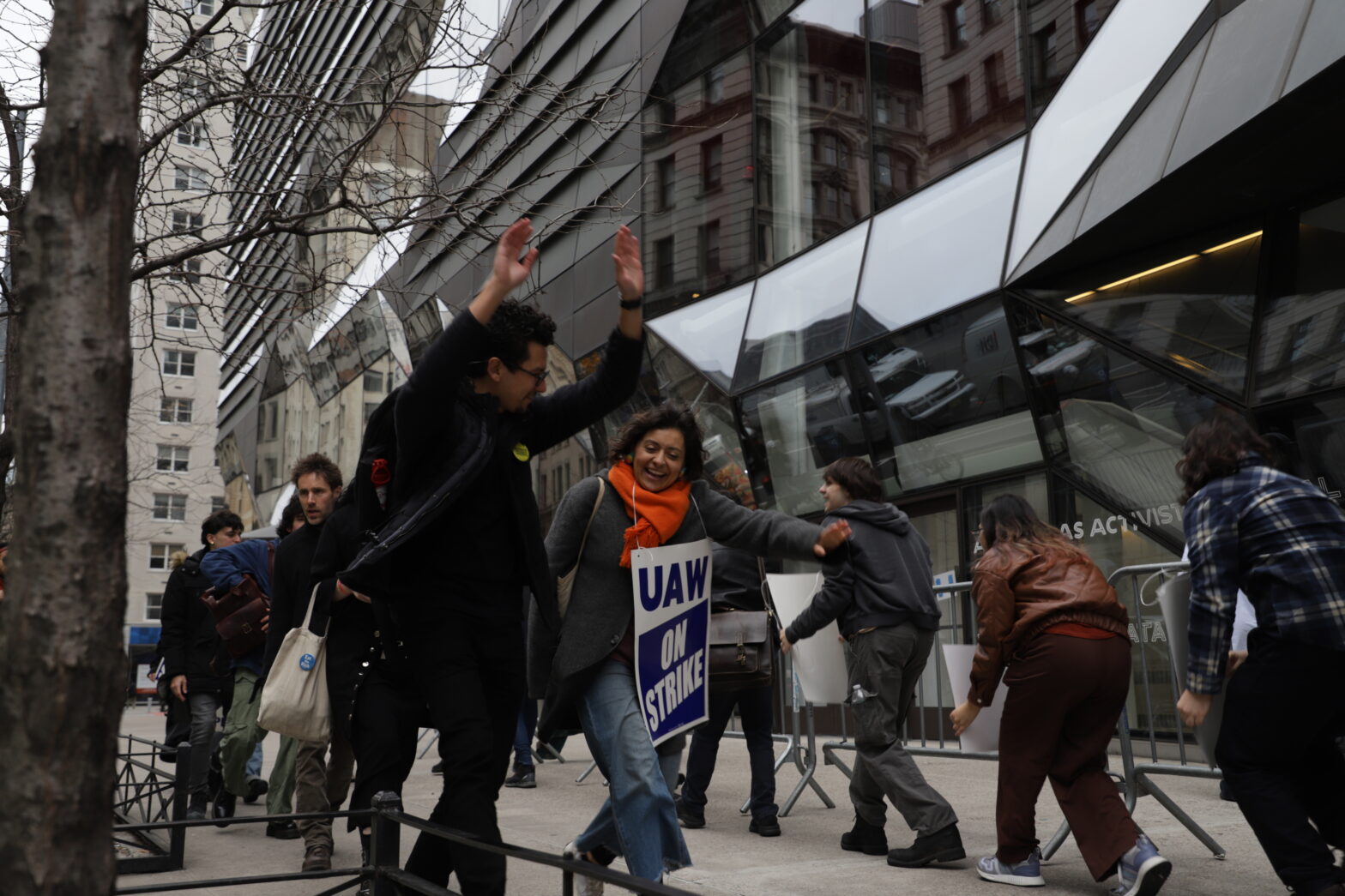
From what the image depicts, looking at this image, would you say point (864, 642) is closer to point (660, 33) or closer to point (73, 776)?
point (73, 776)

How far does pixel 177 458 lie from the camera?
67.7 metres

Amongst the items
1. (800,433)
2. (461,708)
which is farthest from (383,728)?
(800,433)

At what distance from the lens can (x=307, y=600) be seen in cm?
557

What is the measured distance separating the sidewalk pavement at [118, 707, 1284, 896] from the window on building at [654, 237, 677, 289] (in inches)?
314

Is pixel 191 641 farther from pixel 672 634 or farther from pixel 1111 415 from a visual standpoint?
pixel 1111 415

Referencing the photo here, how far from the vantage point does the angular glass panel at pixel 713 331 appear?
45.2 ft

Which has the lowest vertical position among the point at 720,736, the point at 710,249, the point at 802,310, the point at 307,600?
the point at 720,736

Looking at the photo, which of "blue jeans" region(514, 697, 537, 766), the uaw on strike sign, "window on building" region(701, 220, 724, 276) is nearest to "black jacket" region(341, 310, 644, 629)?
the uaw on strike sign

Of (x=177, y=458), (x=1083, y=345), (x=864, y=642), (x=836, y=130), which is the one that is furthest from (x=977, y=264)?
(x=177, y=458)

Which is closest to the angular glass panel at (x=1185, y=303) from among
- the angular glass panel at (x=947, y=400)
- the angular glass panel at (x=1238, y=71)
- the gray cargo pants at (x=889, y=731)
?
the angular glass panel at (x=947, y=400)

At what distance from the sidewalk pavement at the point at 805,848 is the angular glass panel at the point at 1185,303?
3029 mm

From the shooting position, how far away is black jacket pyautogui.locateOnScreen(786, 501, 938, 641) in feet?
18.4

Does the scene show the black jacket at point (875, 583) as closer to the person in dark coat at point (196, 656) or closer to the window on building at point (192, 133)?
the person in dark coat at point (196, 656)

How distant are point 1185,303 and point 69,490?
27.7ft
